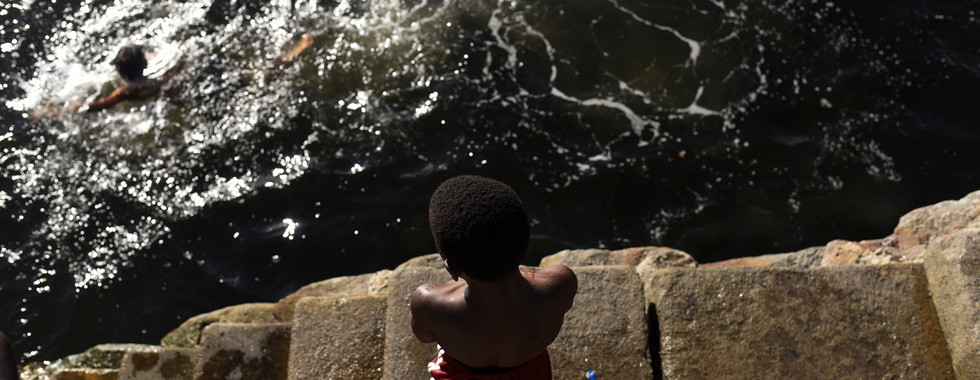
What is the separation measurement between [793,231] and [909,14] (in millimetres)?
2888

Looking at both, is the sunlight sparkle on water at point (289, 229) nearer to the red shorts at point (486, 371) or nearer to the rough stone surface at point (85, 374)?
the rough stone surface at point (85, 374)

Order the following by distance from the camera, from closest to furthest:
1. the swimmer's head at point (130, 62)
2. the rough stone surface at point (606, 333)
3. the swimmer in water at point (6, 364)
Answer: the swimmer in water at point (6, 364)
the rough stone surface at point (606, 333)
the swimmer's head at point (130, 62)

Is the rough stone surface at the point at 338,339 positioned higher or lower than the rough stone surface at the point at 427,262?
higher

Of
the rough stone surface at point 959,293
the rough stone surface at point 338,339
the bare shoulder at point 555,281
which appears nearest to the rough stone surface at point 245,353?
the rough stone surface at point 338,339

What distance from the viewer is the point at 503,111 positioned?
22.6ft

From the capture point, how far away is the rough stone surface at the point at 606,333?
10.9 feet

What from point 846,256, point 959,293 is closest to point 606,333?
point 959,293

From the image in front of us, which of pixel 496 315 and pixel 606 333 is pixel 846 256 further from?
pixel 496 315

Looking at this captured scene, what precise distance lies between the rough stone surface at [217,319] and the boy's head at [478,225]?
3.00 meters

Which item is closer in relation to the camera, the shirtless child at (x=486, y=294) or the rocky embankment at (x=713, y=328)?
the shirtless child at (x=486, y=294)

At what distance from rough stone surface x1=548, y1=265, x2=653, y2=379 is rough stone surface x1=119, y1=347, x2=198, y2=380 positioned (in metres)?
2.21

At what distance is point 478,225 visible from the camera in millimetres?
2213

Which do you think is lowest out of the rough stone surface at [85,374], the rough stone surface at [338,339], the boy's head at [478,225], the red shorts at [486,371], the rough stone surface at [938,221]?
the rough stone surface at [85,374]

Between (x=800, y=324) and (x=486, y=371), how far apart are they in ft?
5.03
